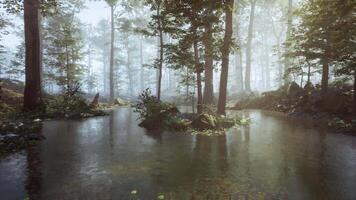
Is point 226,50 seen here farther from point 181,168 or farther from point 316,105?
point 181,168

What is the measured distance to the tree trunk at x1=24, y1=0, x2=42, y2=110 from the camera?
1772cm

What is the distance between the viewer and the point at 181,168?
Answer: 749 centimetres

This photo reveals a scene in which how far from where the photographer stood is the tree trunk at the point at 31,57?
698 inches

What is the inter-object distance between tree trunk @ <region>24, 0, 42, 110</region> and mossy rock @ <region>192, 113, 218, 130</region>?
9.84 metres

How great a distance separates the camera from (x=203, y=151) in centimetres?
949

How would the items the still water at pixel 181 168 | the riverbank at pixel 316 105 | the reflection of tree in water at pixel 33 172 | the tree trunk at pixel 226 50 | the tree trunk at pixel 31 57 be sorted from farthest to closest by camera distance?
the tree trunk at pixel 31 57 → the tree trunk at pixel 226 50 → the riverbank at pixel 316 105 → the still water at pixel 181 168 → the reflection of tree in water at pixel 33 172

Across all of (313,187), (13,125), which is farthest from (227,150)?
(13,125)

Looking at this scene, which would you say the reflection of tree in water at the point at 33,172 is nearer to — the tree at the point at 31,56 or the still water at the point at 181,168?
the still water at the point at 181,168

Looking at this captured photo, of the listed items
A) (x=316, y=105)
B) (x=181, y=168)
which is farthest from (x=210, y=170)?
(x=316, y=105)

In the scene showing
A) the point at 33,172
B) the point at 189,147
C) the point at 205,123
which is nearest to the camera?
the point at 33,172

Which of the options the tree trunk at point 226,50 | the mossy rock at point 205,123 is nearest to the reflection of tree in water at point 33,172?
the mossy rock at point 205,123

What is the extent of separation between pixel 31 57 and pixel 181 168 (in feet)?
47.4

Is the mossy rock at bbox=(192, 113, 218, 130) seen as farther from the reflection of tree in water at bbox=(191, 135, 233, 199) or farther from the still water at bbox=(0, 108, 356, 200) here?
the reflection of tree in water at bbox=(191, 135, 233, 199)

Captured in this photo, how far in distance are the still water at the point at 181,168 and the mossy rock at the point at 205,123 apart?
1.93 meters
